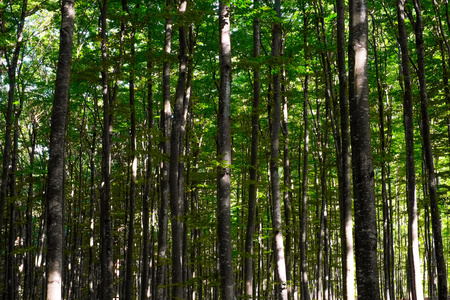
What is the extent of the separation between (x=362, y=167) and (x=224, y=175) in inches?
145

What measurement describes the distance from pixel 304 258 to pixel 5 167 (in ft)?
35.2

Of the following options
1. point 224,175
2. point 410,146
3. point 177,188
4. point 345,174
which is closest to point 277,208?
point 345,174

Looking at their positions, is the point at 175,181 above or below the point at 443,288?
above

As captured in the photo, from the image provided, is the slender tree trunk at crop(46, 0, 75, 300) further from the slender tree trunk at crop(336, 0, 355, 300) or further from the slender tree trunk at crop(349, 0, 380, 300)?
the slender tree trunk at crop(336, 0, 355, 300)

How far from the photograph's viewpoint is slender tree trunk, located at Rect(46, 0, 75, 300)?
6.02m

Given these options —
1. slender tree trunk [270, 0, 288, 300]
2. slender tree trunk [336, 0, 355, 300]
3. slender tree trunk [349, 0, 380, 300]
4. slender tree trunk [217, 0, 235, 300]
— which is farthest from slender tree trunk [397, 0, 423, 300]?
slender tree trunk [349, 0, 380, 300]

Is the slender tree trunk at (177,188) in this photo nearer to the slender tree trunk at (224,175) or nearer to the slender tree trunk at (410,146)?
the slender tree trunk at (224,175)

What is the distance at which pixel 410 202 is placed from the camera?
427 inches

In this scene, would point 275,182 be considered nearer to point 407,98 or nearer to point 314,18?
point 407,98

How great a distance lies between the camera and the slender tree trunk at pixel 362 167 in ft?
16.5

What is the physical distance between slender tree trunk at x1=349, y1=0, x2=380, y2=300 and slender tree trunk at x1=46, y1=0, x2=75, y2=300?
4294 mm

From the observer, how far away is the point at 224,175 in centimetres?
837

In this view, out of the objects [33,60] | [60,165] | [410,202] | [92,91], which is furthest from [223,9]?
[33,60]

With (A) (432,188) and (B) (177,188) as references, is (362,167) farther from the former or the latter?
(B) (177,188)
